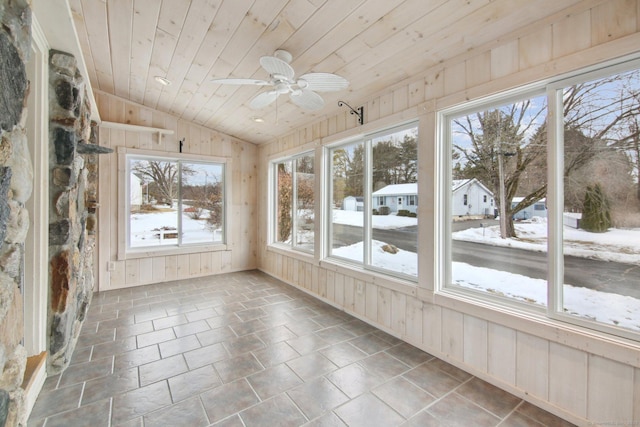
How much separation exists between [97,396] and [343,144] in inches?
134

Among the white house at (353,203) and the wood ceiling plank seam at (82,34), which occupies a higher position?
the wood ceiling plank seam at (82,34)

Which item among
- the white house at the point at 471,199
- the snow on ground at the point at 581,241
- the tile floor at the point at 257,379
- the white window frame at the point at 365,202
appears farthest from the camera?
the white window frame at the point at 365,202

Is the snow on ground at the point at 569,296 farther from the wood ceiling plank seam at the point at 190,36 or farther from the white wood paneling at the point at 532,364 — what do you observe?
the wood ceiling plank seam at the point at 190,36

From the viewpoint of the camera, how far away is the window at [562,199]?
1715 millimetres

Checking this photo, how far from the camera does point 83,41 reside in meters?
2.90

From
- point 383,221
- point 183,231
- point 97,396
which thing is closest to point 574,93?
point 383,221

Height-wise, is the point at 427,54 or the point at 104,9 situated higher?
the point at 104,9

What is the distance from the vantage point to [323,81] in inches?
87.4

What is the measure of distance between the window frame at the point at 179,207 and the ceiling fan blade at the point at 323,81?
3510mm

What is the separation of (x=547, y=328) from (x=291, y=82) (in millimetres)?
2505

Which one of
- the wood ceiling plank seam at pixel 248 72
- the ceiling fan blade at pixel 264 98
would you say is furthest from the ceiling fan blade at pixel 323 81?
the wood ceiling plank seam at pixel 248 72

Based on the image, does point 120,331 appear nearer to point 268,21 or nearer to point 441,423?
point 441,423

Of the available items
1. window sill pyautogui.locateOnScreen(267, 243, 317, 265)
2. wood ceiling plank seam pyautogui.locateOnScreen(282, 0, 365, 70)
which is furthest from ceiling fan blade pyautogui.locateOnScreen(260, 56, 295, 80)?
window sill pyautogui.locateOnScreen(267, 243, 317, 265)

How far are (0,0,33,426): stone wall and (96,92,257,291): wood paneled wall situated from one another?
3.57 metres
